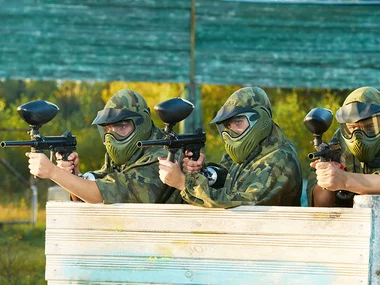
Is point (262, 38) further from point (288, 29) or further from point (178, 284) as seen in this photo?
point (178, 284)

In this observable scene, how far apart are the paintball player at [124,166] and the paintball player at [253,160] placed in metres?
0.44

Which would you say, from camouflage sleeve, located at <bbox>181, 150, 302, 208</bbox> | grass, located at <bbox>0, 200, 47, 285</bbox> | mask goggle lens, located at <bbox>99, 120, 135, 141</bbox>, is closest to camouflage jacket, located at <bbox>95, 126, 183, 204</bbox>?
mask goggle lens, located at <bbox>99, 120, 135, 141</bbox>

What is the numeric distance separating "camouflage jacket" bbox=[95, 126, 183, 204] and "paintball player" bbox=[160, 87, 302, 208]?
395 millimetres

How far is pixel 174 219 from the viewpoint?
6.69 m

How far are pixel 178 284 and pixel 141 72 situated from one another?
8394 mm

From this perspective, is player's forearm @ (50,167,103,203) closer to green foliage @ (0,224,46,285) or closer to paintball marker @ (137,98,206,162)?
paintball marker @ (137,98,206,162)

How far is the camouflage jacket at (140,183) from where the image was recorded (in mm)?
7421

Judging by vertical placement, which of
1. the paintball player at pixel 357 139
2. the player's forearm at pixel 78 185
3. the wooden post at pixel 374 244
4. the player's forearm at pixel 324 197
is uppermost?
the paintball player at pixel 357 139

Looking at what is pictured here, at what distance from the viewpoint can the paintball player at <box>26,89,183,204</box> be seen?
734 centimetres

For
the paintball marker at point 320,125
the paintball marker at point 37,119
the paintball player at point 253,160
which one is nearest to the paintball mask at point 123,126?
the paintball marker at point 37,119

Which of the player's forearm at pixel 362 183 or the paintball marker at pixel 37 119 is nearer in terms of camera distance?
the player's forearm at pixel 362 183

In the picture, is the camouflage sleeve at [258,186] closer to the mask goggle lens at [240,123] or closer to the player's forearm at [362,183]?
the mask goggle lens at [240,123]

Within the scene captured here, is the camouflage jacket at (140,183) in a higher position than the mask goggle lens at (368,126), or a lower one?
lower

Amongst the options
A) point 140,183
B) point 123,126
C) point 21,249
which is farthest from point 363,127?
point 21,249
